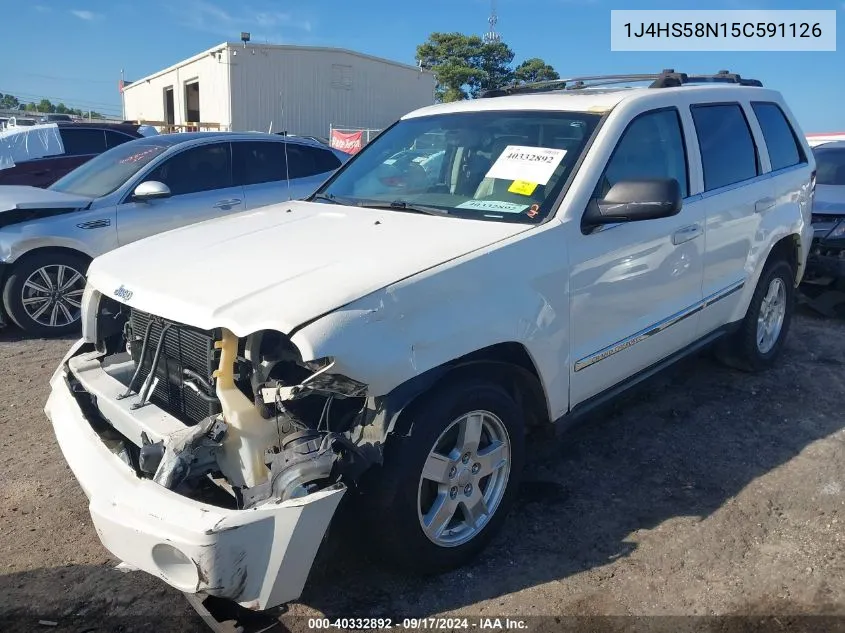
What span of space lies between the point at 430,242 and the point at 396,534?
115 cm

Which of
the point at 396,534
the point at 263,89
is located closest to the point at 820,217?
the point at 396,534

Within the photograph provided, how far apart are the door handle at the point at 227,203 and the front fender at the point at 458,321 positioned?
4.77m

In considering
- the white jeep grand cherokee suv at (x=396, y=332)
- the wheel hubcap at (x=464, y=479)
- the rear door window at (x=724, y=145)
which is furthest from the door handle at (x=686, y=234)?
the wheel hubcap at (x=464, y=479)

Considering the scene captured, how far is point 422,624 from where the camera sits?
8.64 ft

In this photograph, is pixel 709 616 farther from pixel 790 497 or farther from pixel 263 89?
pixel 263 89

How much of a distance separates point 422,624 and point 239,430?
99 cm

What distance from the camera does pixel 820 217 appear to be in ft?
22.7

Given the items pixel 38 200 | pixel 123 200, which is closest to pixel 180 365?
pixel 123 200

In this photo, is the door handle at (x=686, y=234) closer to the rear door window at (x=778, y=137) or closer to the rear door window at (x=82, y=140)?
the rear door window at (x=778, y=137)

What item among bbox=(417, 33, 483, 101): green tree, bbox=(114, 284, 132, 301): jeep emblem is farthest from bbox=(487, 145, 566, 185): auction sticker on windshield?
bbox=(417, 33, 483, 101): green tree

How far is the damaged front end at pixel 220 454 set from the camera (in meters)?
2.19

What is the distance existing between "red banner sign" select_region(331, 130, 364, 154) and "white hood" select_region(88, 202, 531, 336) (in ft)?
55.8

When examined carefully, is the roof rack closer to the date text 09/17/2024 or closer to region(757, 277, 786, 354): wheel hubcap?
region(757, 277, 786, 354): wheel hubcap

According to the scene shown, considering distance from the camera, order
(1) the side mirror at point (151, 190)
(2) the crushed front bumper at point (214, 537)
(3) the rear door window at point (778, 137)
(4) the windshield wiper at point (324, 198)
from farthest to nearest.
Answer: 1. (1) the side mirror at point (151, 190)
2. (3) the rear door window at point (778, 137)
3. (4) the windshield wiper at point (324, 198)
4. (2) the crushed front bumper at point (214, 537)
